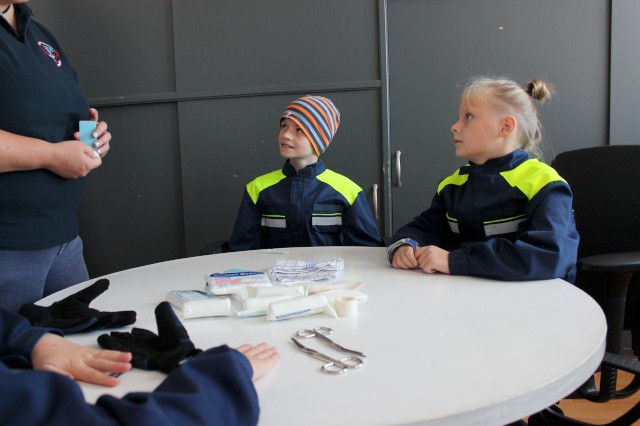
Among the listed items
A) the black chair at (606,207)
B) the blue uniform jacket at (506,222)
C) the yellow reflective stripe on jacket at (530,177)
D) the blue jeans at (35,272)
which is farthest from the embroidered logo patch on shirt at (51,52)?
the black chair at (606,207)

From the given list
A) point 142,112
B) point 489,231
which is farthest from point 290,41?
point 489,231

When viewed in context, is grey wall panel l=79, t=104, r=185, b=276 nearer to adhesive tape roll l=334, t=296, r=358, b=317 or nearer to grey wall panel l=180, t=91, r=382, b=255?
grey wall panel l=180, t=91, r=382, b=255

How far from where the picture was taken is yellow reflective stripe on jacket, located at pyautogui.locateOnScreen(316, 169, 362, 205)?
222 centimetres

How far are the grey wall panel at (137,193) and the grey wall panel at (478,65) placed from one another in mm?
1071

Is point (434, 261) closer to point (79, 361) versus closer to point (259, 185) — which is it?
point (79, 361)

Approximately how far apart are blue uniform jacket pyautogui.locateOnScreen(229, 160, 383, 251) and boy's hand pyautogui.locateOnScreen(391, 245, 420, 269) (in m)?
0.73

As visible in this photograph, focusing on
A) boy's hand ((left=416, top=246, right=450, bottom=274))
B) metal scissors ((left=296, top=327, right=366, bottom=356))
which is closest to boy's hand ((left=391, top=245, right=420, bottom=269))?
boy's hand ((left=416, top=246, right=450, bottom=274))

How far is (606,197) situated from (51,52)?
1.71 m

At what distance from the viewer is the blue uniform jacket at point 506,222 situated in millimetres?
1279

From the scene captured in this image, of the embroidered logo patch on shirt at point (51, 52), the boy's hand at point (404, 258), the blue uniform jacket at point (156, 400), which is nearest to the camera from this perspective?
the blue uniform jacket at point (156, 400)

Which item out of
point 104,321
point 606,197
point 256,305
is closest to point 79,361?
point 104,321

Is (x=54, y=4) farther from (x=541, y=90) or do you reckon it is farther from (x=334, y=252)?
(x=541, y=90)

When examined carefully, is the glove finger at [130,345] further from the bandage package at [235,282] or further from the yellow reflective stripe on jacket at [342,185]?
the yellow reflective stripe on jacket at [342,185]

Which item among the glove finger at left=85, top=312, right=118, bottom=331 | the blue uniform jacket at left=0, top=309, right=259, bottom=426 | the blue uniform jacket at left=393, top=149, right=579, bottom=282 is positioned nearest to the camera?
the blue uniform jacket at left=0, top=309, right=259, bottom=426
